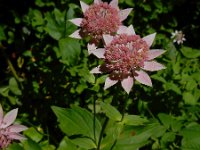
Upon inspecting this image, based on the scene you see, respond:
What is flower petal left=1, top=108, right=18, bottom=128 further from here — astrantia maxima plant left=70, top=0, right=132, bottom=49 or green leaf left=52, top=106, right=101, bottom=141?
astrantia maxima plant left=70, top=0, right=132, bottom=49

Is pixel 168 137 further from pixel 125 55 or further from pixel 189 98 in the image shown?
pixel 125 55

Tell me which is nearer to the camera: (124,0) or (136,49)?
(136,49)

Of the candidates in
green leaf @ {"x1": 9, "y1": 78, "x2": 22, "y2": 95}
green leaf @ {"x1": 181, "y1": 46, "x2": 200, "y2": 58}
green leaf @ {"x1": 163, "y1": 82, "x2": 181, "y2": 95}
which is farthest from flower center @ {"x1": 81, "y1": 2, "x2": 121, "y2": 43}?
green leaf @ {"x1": 9, "y1": 78, "x2": 22, "y2": 95}

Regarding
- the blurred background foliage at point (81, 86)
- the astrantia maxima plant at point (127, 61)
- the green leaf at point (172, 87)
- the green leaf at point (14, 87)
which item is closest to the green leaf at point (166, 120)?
the blurred background foliage at point (81, 86)

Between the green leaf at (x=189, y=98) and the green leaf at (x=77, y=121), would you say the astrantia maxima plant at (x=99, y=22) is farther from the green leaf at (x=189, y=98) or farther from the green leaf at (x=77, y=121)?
the green leaf at (x=189, y=98)

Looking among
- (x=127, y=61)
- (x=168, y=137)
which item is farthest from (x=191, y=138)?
(x=127, y=61)

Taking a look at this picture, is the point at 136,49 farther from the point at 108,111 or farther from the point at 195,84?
the point at 195,84

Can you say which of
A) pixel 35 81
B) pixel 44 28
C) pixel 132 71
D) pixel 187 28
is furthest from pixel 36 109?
pixel 187 28
